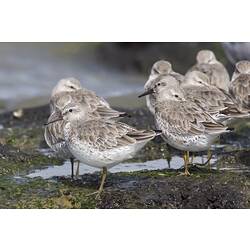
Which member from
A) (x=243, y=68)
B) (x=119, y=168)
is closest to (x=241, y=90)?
(x=243, y=68)

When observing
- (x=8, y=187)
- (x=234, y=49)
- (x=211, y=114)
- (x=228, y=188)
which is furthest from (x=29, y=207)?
(x=234, y=49)

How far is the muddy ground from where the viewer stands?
8.80 metres

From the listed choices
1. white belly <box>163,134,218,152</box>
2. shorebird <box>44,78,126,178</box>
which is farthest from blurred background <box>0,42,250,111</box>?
white belly <box>163,134,218,152</box>

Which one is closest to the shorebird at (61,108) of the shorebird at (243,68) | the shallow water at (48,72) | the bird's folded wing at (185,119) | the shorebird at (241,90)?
the bird's folded wing at (185,119)

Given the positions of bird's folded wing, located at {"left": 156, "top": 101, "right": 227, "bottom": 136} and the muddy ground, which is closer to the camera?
the muddy ground

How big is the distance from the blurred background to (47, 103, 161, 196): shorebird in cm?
710

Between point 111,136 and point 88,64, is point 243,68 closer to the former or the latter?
point 111,136

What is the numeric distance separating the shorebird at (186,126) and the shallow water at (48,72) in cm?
648

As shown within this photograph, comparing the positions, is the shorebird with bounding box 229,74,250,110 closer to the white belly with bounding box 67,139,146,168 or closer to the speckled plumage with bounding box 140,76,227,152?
the speckled plumage with bounding box 140,76,227,152

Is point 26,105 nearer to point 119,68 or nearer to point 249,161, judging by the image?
point 119,68

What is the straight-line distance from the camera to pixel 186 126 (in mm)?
9633

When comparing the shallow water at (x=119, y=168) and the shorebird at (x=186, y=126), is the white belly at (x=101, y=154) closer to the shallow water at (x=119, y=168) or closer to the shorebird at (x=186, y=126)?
the shorebird at (x=186, y=126)

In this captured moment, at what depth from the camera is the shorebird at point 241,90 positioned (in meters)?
11.7

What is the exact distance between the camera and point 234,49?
48.0 ft
